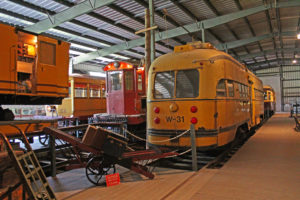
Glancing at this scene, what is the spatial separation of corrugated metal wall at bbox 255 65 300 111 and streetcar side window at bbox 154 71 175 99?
38386 millimetres

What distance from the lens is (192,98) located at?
6.50 metres

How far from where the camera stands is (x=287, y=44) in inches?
1126

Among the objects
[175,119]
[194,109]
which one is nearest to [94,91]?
[175,119]

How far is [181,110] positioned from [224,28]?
49.0 ft

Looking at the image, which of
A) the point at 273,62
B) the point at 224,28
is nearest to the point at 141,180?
the point at 224,28

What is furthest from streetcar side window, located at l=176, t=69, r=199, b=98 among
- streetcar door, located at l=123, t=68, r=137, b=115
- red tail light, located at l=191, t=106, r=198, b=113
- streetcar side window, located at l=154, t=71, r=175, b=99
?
streetcar door, located at l=123, t=68, r=137, b=115

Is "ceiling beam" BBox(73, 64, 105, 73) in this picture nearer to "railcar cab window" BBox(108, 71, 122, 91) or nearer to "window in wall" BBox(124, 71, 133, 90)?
"railcar cab window" BBox(108, 71, 122, 91)

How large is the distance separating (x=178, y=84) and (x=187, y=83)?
0.26m

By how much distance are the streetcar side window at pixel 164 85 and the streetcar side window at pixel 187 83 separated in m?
0.19

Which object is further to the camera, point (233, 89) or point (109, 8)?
point (109, 8)

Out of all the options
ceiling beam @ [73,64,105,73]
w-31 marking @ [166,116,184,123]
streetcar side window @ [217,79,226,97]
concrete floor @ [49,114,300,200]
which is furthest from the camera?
ceiling beam @ [73,64,105,73]

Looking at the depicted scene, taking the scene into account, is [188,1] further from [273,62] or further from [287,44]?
[273,62]

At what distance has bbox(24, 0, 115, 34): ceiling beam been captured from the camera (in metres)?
12.0

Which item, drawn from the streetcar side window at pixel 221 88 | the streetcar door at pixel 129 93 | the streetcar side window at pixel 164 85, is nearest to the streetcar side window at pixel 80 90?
the streetcar door at pixel 129 93
